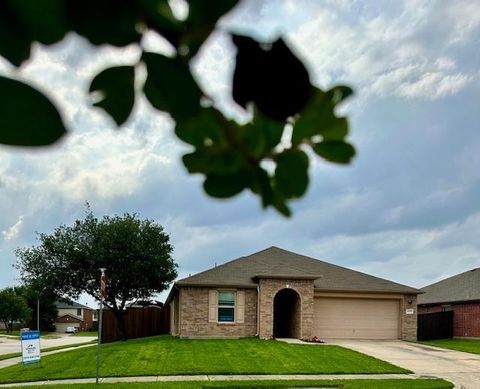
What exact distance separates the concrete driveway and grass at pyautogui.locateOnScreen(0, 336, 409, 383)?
825mm

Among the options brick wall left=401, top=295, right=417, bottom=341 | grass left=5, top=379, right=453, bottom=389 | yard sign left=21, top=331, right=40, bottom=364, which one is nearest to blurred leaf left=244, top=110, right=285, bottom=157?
grass left=5, top=379, right=453, bottom=389

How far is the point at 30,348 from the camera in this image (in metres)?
15.5

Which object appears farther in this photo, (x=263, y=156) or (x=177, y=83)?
(x=263, y=156)

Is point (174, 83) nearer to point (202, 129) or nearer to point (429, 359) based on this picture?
point (202, 129)

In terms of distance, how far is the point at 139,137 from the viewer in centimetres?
101

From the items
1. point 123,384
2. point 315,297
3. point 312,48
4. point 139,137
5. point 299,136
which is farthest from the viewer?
point 315,297

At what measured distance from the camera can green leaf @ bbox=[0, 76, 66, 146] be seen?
0.65 metres

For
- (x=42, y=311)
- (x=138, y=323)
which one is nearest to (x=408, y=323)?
(x=138, y=323)

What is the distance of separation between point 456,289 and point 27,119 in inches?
1346

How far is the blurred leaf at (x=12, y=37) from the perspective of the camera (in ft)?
2.07

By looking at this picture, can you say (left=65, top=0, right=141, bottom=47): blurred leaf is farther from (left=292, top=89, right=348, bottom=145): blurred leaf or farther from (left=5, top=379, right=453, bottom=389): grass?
(left=5, top=379, right=453, bottom=389): grass

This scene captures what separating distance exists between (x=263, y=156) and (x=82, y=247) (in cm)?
3195


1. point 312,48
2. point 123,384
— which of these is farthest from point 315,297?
point 312,48

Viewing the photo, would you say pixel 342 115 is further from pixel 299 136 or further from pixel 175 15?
pixel 175 15
